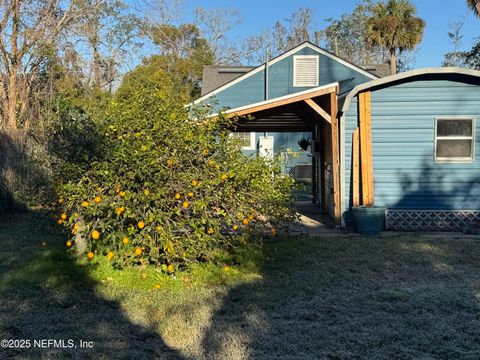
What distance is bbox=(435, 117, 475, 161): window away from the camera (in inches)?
356

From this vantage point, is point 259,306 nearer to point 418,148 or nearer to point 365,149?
point 365,149

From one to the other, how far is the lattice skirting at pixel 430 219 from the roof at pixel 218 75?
13609 millimetres

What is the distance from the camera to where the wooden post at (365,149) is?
9.06 metres

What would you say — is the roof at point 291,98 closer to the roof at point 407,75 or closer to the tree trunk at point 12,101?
the roof at point 407,75

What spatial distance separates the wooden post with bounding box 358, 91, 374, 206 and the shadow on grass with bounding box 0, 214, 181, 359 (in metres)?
5.64

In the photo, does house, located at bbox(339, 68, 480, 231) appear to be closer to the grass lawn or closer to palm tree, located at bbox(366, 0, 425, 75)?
the grass lawn

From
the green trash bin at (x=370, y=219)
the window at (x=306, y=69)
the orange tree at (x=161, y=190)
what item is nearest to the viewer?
the orange tree at (x=161, y=190)

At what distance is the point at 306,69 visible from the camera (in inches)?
769

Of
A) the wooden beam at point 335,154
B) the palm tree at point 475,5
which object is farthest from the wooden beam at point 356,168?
the palm tree at point 475,5

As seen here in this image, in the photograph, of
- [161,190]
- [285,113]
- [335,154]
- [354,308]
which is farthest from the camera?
[285,113]

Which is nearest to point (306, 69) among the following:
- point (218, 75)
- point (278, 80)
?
point (278, 80)

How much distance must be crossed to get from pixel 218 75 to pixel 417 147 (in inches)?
550

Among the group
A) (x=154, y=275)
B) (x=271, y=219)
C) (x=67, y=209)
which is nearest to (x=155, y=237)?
(x=154, y=275)

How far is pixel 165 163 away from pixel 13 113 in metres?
8.56
